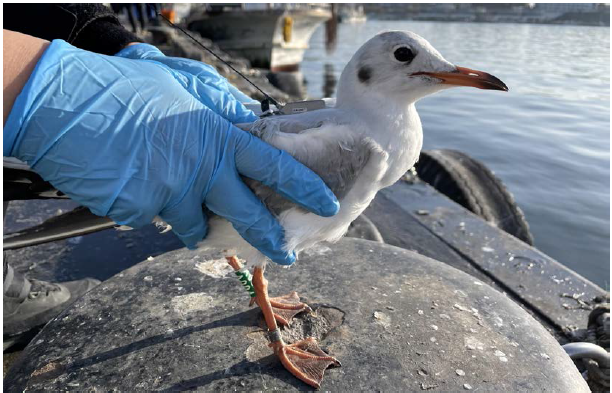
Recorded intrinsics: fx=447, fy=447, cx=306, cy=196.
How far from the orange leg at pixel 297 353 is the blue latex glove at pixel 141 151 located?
0.29 metres

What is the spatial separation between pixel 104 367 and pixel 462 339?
1.61m

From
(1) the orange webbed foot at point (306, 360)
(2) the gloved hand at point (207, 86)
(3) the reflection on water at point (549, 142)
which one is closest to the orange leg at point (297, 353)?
(1) the orange webbed foot at point (306, 360)

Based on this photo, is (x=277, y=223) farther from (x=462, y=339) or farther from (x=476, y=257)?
(x=476, y=257)

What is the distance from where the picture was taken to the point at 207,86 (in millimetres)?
2348

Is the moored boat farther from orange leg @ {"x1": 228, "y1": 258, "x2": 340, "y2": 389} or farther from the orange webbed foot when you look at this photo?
the orange webbed foot

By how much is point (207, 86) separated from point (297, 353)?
4.62 ft

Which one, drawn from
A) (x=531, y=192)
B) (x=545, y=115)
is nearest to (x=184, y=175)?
(x=531, y=192)

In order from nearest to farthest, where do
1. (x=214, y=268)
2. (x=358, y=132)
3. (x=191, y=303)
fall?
(x=358, y=132) → (x=191, y=303) → (x=214, y=268)

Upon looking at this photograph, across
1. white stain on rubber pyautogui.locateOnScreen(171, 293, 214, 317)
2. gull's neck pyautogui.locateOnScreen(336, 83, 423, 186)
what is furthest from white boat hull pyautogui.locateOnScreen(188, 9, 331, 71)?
gull's neck pyautogui.locateOnScreen(336, 83, 423, 186)

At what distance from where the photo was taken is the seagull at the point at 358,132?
1866 millimetres

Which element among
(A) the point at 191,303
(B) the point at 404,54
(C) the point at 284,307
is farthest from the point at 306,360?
(B) the point at 404,54

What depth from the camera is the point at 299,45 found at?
2436cm

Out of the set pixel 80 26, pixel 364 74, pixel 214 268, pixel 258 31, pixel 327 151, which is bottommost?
pixel 258 31

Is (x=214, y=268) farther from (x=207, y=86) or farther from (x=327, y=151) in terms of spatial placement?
(x=327, y=151)
